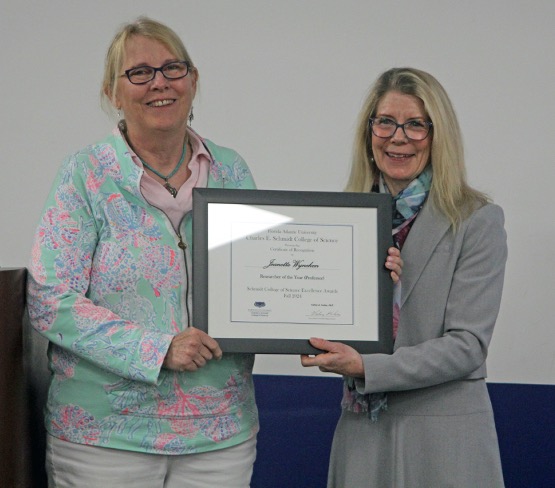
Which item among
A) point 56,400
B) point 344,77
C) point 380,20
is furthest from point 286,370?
point 56,400

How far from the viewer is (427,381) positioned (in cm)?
200

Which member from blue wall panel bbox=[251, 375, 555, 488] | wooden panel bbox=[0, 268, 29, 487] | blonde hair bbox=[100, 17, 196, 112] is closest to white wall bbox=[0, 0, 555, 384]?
blue wall panel bbox=[251, 375, 555, 488]

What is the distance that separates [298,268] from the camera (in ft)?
6.64

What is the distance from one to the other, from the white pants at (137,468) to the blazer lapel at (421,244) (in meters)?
0.50

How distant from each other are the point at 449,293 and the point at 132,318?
67cm

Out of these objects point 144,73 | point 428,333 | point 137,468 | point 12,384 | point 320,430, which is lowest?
point 320,430

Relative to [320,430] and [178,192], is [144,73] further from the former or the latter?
[320,430]

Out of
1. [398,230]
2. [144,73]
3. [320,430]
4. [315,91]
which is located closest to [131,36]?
[144,73]

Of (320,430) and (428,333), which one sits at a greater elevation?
(428,333)

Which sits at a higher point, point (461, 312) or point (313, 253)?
point (313, 253)

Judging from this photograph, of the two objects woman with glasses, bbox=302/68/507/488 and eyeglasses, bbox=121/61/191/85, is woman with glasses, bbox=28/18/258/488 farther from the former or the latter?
woman with glasses, bbox=302/68/507/488

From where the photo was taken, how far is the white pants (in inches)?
76.0

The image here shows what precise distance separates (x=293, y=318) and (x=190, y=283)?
0.23 meters

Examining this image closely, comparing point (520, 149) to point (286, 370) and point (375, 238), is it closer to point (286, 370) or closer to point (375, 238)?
point (286, 370)
